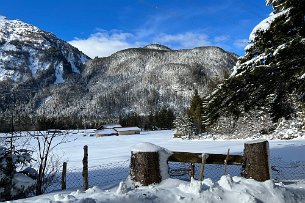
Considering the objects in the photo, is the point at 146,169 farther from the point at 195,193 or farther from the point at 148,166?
the point at 195,193

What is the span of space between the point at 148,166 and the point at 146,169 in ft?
0.22

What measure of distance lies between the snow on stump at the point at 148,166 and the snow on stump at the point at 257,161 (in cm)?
183

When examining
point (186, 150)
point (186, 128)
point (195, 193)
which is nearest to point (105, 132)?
point (186, 128)

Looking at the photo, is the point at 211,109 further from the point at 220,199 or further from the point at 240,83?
the point at 220,199

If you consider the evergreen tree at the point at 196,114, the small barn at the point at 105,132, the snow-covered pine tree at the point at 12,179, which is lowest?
the snow-covered pine tree at the point at 12,179

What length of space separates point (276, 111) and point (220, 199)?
2.97 metres

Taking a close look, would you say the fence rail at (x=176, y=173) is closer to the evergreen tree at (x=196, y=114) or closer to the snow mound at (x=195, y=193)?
the snow mound at (x=195, y=193)

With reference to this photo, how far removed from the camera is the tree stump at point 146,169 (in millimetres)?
6965

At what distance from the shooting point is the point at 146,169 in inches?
275

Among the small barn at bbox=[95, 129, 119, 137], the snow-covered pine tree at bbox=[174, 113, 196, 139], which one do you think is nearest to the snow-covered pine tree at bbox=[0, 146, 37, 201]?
the snow-covered pine tree at bbox=[174, 113, 196, 139]

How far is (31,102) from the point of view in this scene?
1015 centimetres

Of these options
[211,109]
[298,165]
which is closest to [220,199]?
[211,109]

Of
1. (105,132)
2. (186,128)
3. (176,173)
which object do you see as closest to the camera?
(176,173)

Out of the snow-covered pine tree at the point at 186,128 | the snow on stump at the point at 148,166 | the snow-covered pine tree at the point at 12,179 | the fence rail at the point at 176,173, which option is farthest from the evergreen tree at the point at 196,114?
the snow on stump at the point at 148,166
